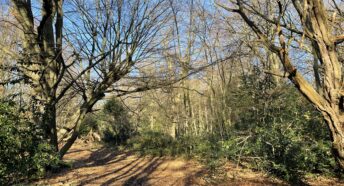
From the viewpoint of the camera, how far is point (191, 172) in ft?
31.8

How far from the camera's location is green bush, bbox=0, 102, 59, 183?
451 centimetres

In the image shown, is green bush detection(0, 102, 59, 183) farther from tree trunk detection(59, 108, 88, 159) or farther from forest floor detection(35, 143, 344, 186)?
tree trunk detection(59, 108, 88, 159)

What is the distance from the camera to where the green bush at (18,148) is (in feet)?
14.8

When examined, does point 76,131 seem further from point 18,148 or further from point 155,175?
point 18,148

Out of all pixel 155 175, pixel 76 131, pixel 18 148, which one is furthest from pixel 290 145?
pixel 18 148

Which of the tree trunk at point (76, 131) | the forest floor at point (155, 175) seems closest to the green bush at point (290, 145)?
the forest floor at point (155, 175)

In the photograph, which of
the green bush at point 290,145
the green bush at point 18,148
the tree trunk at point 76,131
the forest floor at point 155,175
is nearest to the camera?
the green bush at point 18,148

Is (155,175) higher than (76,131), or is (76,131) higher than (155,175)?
(76,131)

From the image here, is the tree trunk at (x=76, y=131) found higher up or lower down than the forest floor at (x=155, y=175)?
higher up

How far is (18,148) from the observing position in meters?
4.68

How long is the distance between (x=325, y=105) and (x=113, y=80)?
19.7ft

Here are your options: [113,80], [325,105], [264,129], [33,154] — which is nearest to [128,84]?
[113,80]

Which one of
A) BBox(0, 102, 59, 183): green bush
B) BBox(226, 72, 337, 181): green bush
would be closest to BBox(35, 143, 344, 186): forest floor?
BBox(226, 72, 337, 181): green bush

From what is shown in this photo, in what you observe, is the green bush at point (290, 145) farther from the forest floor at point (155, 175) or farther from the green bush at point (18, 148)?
the green bush at point (18, 148)
